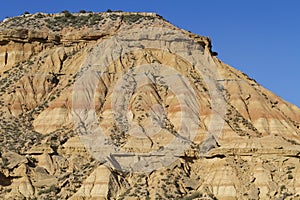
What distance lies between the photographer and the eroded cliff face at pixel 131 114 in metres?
84.9

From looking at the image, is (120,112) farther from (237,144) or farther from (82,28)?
(82,28)

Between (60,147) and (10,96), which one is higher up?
(10,96)

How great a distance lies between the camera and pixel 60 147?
90.4 m

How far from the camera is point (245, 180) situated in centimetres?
8562

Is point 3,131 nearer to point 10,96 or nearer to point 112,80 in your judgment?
point 10,96

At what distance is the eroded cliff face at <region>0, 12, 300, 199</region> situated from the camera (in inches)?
3342

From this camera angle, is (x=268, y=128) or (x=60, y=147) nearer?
(x=60, y=147)

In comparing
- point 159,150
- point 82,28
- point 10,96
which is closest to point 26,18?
point 82,28

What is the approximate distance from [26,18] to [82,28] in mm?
10507

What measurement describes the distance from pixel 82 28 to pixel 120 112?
74.3 ft

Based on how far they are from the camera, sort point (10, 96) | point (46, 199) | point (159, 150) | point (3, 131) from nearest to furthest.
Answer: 1. point (46, 199)
2. point (159, 150)
3. point (3, 131)
4. point (10, 96)

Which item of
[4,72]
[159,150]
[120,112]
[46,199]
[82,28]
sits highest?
[82,28]

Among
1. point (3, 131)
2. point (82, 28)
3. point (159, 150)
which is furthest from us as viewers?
point (82, 28)

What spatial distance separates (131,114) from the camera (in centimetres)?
9444
